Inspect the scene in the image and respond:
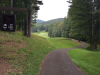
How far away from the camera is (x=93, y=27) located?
888 inches

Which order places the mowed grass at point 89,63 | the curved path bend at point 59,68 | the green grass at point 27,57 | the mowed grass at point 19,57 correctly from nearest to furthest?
1. the mowed grass at point 19,57
2. the curved path bend at point 59,68
3. the green grass at point 27,57
4. the mowed grass at point 89,63

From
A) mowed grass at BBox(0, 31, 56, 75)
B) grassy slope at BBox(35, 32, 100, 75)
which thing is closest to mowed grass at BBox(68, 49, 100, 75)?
grassy slope at BBox(35, 32, 100, 75)

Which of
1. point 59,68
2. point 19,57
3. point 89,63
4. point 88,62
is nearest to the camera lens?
point 59,68

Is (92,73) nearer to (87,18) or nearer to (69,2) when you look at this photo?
(87,18)

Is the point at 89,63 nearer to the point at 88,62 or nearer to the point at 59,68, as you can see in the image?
the point at 88,62

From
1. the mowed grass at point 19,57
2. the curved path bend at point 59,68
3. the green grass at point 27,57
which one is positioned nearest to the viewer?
the mowed grass at point 19,57

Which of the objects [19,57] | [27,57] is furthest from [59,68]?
[19,57]

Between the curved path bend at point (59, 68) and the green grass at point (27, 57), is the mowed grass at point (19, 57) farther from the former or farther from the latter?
the curved path bend at point (59, 68)

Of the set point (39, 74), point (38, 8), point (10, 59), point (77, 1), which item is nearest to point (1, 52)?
point (10, 59)

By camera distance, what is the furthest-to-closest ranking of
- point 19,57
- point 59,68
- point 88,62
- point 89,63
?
point 88,62
point 89,63
point 19,57
point 59,68

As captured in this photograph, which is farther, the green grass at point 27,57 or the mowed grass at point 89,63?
the mowed grass at point 89,63

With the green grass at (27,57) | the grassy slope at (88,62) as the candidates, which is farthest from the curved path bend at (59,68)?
the grassy slope at (88,62)

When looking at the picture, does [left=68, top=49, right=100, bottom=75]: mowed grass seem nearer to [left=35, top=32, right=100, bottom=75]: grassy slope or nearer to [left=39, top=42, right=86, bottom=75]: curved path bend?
[left=35, top=32, right=100, bottom=75]: grassy slope

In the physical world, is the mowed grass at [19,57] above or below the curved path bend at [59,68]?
above
